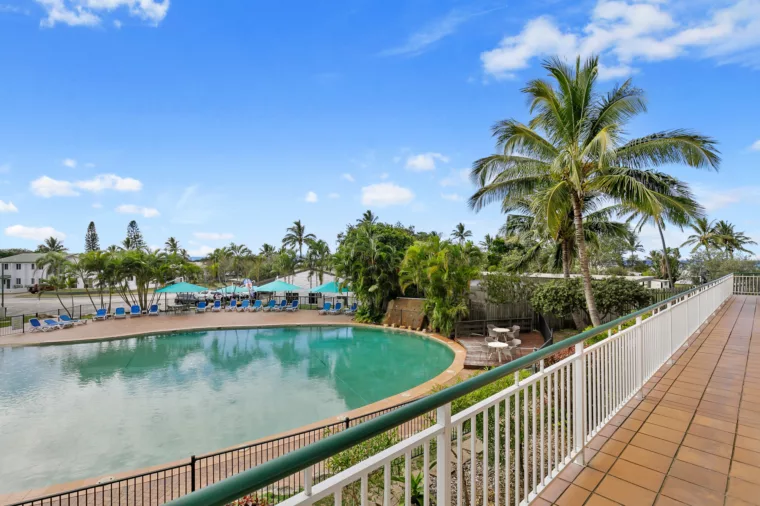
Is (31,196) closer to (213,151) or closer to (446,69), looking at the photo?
(213,151)

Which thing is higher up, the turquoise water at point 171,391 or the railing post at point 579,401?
the railing post at point 579,401

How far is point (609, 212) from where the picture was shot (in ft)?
46.2

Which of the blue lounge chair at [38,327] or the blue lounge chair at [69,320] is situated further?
the blue lounge chair at [69,320]

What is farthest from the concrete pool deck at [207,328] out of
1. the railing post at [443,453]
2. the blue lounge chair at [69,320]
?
the railing post at [443,453]

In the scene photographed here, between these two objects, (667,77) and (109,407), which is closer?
(109,407)

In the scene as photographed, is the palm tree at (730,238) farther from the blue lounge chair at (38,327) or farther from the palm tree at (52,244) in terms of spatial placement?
the palm tree at (52,244)

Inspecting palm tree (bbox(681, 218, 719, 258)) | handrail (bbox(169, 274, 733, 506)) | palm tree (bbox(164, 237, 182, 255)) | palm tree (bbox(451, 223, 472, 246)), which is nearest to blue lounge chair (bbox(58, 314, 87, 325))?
handrail (bbox(169, 274, 733, 506))

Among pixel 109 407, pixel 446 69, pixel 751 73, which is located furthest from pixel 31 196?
pixel 751 73

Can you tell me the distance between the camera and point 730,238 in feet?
84.4

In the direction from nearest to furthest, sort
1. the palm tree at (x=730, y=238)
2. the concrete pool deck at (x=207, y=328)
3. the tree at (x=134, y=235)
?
the concrete pool deck at (x=207, y=328) → the palm tree at (x=730, y=238) → the tree at (x=134, y=235)

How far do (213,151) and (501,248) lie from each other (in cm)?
2548

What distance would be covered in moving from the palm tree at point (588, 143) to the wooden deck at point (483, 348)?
10.5 feet

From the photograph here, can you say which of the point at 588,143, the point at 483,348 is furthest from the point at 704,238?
the point at 588,143

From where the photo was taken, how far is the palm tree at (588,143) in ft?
28.2
